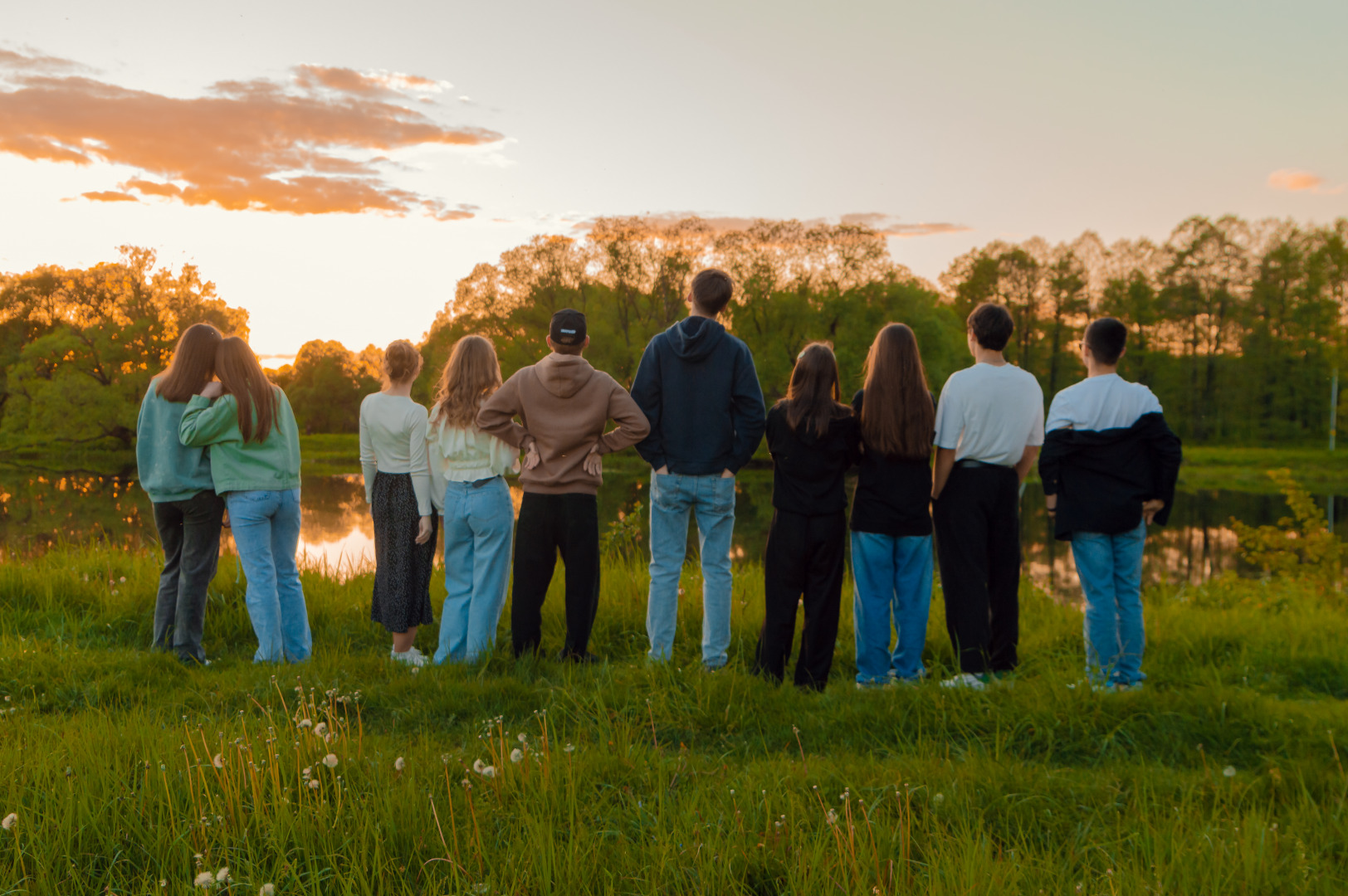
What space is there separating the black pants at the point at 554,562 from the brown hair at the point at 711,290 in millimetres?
1237

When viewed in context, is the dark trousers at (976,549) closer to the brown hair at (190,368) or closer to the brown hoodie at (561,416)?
the brown hoodie at (561,416)

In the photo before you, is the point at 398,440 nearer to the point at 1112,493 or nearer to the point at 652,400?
the point at 652,400

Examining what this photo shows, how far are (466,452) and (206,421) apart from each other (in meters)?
1.48

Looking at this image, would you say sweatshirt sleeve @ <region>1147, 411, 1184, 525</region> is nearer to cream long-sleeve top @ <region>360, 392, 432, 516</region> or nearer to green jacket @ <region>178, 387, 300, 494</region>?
cream long-sleeve top @ <region>360, 392, 432, 516</region>

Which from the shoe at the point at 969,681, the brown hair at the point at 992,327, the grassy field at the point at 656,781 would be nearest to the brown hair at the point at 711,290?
the brown hair at the point at 992,327

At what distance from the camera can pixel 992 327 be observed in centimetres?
438

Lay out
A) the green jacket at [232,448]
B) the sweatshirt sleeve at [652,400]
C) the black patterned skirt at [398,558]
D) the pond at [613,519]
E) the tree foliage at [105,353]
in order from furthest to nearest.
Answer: the tree foliage at [105,353] < the pond at [613,519] < the black patterned skirt at [398,558] < the green jacket at [232,448] < the sweatshirt sleeve at [652,400]

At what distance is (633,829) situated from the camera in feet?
8.37

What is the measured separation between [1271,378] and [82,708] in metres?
49.1

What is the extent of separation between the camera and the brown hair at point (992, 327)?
14.4 ft

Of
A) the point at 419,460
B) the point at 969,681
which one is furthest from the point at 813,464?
the point at 419,460

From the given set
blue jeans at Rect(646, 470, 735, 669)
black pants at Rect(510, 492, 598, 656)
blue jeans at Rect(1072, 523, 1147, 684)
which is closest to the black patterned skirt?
black pants at Rect(510, 492, 598, 656)

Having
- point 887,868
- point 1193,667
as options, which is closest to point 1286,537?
point 1193,667

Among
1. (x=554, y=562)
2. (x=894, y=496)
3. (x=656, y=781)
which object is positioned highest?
(x=894, y=496)
